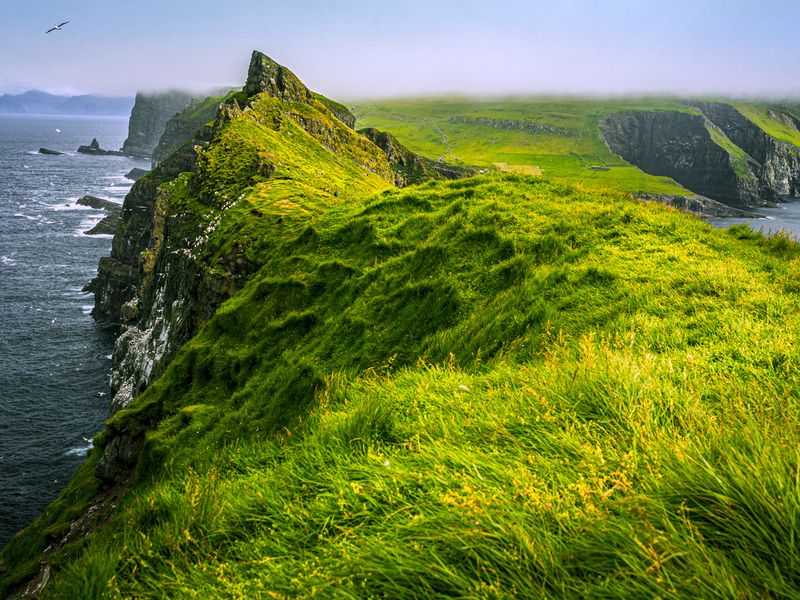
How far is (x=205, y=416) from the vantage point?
14195 millimetres

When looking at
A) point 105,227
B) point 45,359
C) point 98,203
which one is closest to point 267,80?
point 45,359

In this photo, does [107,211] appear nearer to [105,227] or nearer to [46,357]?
[105,227]

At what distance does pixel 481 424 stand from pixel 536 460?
A: 0.90 meters

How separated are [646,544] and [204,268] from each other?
2875 centimetres

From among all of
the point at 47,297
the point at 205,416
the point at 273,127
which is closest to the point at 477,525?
the point at 205,416

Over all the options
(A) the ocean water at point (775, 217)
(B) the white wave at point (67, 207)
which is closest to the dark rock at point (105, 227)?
(B) the white wave at point (67, 207)

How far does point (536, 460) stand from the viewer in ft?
14.1

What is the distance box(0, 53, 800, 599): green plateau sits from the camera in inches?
125

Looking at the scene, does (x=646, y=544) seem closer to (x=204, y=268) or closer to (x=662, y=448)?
(x=662, y=448)

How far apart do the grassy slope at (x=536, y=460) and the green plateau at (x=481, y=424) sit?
0.03 metres

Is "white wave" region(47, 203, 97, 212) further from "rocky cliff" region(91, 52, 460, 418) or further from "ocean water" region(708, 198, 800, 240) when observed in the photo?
"ocean water" region(708, 198, 800, 240)

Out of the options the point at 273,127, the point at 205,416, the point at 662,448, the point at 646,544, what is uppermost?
the point at 273,127

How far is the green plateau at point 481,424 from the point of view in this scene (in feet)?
10.4

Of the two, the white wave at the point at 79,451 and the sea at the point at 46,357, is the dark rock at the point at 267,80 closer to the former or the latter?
the sea at the point at 46,357
